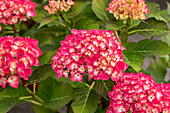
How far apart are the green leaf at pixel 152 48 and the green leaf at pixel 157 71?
234 millimetres

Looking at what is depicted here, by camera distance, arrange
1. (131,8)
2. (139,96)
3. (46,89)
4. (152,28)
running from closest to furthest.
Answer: (139,96), (131,8), (152,28), (46,89)

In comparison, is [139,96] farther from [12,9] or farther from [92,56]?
[12,9]

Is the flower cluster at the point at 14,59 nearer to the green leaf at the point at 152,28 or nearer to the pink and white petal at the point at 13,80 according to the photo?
the pink and white petal at the point at 13,80

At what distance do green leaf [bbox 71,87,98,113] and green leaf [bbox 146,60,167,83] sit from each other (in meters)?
0.41

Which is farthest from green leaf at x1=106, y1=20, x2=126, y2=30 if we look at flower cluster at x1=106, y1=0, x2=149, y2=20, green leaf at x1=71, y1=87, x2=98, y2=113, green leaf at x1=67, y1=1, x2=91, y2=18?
green leaf at x1=71, y1=87, x2=98, y2=113

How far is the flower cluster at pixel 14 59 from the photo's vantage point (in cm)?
66

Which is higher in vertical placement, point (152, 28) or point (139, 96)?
point (152, 28)

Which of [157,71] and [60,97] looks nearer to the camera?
[60,97]

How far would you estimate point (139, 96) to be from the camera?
63 centimetres

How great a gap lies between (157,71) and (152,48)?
335 millimetres

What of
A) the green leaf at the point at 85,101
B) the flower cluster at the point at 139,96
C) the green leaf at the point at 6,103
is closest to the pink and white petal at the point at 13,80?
the green leaf at the point at 6,103

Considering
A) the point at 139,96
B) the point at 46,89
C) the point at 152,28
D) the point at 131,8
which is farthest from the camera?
the point at 46,89

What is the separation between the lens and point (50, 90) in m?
1.11

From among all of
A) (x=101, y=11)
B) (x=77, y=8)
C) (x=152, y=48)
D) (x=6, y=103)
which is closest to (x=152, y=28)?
(x=152, y=48)
